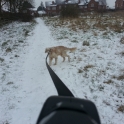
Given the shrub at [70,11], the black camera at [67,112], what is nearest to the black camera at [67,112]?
the black camera at [67,112]

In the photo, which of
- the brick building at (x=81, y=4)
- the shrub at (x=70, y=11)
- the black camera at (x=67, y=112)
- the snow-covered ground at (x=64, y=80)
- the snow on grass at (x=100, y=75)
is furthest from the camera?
the brick building at (x=81, y=4)

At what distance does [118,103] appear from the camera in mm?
4234

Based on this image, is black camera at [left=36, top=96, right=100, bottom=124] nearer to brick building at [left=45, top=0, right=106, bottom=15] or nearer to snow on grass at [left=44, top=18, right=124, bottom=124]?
snow on grass at [left=44, top=18, right=124, bottom=124]

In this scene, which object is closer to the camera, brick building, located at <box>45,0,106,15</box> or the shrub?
the shrub

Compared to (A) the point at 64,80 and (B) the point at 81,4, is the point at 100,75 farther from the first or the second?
(B) the point at 81,4

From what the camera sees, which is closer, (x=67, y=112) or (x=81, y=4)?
(x=67, y=112)

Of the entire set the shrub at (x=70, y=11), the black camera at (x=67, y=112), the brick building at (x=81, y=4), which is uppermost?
the brick building at (x=81, y=4)

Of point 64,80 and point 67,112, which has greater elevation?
point 67,112

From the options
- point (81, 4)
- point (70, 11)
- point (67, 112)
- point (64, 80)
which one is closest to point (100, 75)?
point (64, 80)

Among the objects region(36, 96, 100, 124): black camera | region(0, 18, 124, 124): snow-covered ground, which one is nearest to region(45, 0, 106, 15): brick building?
region(0, 18, 124, 124): snow-covered ground

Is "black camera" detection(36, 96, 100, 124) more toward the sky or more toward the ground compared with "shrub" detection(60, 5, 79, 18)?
more toward the ground

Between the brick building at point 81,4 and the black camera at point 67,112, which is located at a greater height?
the brick building at point 81,4

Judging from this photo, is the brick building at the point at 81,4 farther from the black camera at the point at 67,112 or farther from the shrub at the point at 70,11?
the black camera at the point at 67,112

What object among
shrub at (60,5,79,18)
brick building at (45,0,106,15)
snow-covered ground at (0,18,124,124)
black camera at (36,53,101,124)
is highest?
brick building at (45,0,106,15)
